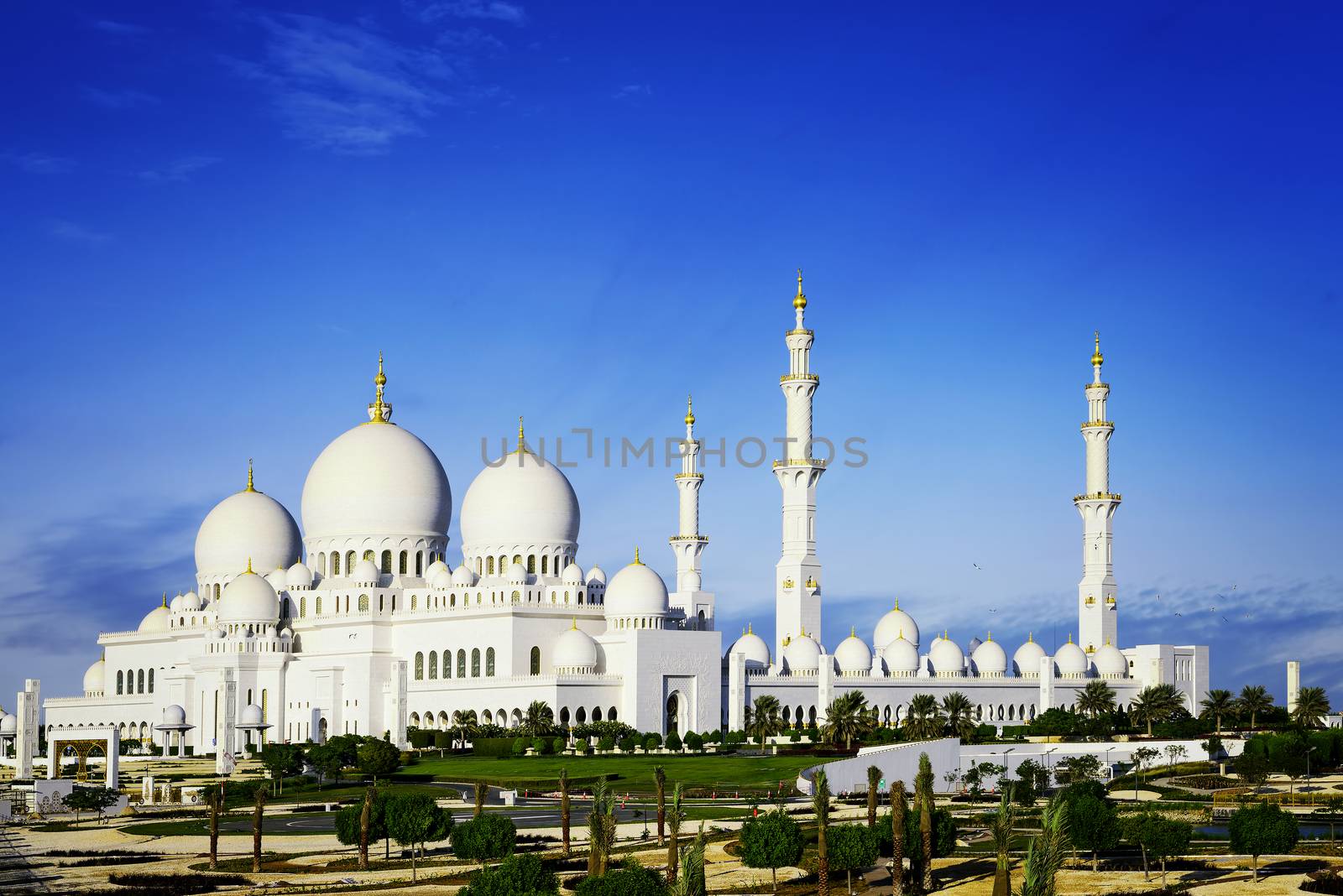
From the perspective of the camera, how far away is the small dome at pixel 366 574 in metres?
83.8

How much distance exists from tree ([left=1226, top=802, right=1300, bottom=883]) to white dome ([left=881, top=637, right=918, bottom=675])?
4839 cm

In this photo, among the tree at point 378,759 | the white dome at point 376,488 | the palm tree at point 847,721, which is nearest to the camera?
the tree at point 378,759

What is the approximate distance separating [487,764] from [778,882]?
30029 millimetres

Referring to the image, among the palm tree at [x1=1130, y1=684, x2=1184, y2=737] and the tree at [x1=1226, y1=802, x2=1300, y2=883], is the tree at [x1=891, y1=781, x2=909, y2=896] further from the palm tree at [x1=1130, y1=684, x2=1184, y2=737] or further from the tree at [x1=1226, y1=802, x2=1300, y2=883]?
the palm tree at [x1=1130, y1=684, x2=1184, y2=737]

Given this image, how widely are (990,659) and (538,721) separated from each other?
30184 millimetres

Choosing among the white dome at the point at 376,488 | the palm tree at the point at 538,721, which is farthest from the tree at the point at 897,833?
the white dome at the point at 376,488

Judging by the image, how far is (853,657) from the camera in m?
86.7

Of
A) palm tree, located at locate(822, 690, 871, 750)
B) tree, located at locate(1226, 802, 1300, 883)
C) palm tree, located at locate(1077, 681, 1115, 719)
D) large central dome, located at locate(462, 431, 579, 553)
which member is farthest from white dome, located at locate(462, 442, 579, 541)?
tree, located at locate(1226, 802, 1300, 883)

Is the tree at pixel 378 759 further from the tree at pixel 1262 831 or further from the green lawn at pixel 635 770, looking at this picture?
the tree at pixel 1262 831

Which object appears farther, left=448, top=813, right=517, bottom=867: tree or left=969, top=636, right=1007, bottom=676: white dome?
left=969, top=636, right=1007, bottom=676: white dome

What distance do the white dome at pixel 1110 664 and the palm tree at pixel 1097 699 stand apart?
807cm

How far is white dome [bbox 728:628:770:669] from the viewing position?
85.1 m

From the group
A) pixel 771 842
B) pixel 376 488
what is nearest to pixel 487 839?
pixel 771 842

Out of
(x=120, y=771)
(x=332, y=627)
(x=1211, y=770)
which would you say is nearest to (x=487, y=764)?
(x=120, y=771)
